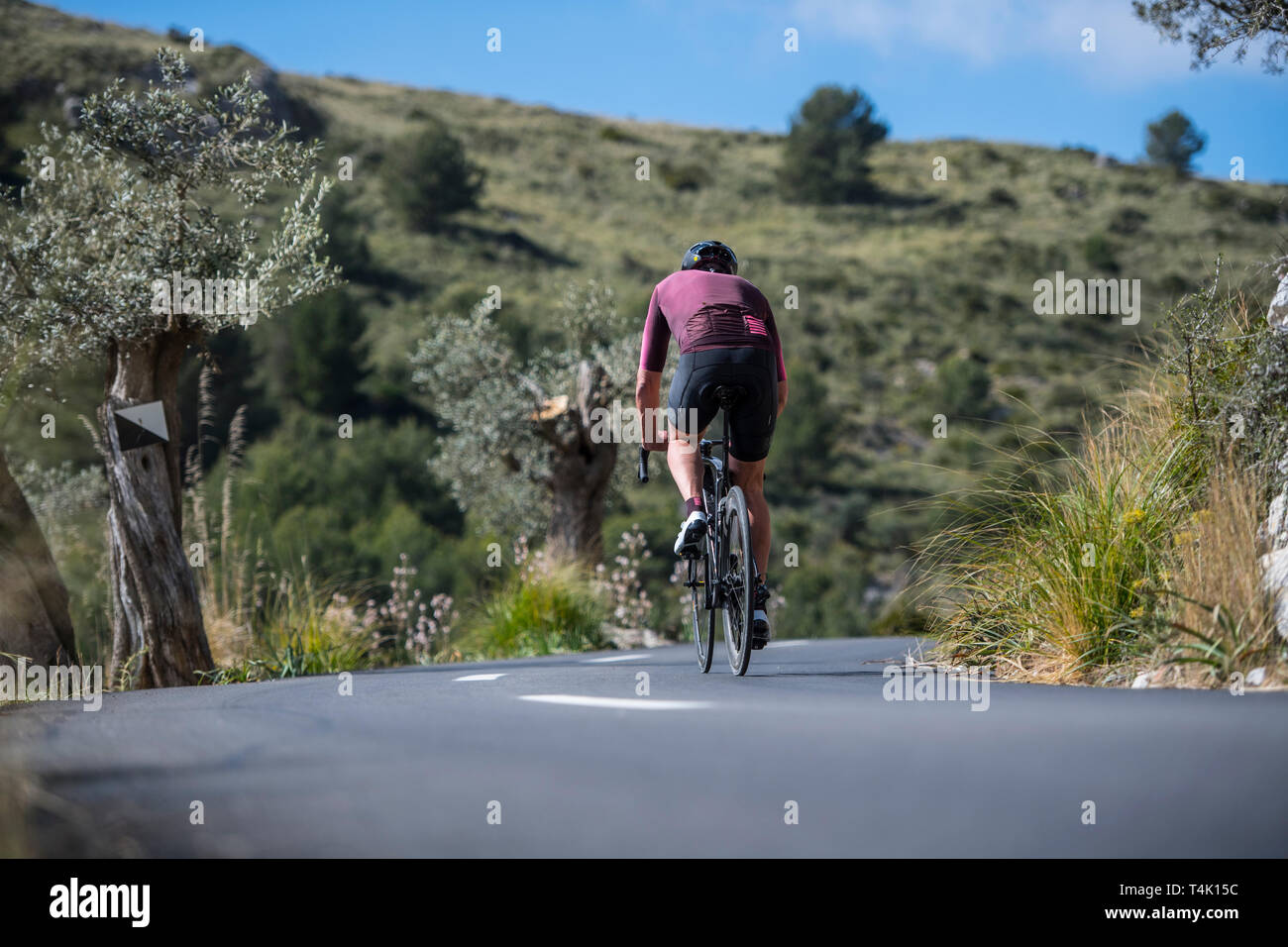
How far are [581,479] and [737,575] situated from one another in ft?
33.5

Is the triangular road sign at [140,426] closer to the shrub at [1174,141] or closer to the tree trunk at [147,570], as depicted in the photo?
the tree trunk at [147,570]

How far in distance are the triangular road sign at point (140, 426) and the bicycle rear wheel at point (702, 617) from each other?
3.77 meters

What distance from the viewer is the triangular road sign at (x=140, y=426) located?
726cm

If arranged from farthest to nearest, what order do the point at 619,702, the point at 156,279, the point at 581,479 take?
the point at 581,479 < the point at 156,279 < the point at 619,702

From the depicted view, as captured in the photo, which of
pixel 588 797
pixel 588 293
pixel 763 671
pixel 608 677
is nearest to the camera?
pixel 588 797

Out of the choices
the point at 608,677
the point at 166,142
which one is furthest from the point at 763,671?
the point at 166,142

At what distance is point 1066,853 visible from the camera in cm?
238

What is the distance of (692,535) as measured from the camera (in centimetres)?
567

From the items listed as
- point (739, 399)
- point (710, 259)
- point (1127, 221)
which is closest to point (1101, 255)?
point (1127, 221)

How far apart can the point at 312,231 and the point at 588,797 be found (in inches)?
246

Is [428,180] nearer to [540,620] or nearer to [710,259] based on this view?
[540,620]

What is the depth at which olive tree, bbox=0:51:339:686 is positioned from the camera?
7.25 metres
